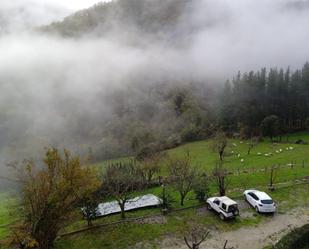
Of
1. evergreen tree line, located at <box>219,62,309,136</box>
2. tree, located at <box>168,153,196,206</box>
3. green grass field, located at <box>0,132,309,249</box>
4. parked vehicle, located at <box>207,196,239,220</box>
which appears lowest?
green grass field, located at <box>0,132,309,249</box>

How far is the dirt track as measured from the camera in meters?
30.1

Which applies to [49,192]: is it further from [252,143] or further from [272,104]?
[272,104]

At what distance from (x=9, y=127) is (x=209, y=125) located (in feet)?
322

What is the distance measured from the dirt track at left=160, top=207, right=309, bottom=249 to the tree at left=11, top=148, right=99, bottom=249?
32.8 feet

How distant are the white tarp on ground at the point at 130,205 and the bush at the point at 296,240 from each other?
15.0 meters

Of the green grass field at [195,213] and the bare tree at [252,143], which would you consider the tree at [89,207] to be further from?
the bare tree at [252,143]

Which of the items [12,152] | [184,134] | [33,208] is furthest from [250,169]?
[12,152]

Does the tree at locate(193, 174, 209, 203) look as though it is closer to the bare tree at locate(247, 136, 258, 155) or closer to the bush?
the bush

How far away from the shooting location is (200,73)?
566 ft

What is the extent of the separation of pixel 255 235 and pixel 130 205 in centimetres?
1529

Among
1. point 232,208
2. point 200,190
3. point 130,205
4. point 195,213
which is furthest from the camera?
point 130,205

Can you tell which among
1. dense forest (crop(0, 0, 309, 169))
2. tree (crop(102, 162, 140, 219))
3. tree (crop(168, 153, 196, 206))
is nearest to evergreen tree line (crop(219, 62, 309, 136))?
dense forest (crop(0, 0, 309, 169))

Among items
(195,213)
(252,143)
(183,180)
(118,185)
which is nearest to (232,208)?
(195,213)

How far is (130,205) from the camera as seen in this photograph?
4025 cm
